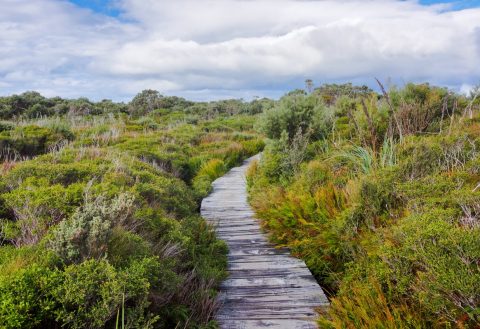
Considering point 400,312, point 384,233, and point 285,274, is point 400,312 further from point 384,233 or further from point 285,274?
point 285,274

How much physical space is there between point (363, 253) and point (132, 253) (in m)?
2.44

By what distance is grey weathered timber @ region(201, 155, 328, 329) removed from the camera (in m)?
3.68

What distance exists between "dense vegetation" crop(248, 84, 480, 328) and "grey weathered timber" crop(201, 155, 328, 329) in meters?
0.25

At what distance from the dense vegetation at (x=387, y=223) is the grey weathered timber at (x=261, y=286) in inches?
9.9

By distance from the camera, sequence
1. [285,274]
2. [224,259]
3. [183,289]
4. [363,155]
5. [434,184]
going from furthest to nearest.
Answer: [363,155], [224,259], [285,274], [434,184], [183,289]

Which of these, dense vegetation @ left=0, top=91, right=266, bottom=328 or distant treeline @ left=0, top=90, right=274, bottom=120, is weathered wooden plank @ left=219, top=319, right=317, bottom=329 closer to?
dense vegetation @ left=0, top=91, right=266, bottom=328

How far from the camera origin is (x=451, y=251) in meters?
2.73

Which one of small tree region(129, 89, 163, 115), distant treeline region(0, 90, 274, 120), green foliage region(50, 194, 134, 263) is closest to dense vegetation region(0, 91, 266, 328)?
green foliage region(50, 194, 134, 263)

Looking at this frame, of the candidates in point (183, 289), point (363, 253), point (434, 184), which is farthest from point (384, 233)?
point (183, 289)

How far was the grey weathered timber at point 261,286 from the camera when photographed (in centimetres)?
368

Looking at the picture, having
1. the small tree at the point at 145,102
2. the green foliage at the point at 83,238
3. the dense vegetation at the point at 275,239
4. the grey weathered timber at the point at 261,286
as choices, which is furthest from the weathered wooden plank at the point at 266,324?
the small tree at the point at 145,102

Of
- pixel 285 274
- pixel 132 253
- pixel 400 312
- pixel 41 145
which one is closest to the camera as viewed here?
pixel 400 312

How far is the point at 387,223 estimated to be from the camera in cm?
429

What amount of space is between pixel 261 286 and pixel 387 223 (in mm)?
1607
